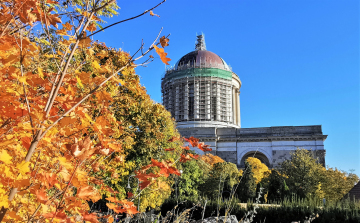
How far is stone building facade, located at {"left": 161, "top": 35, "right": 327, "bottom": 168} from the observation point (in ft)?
123

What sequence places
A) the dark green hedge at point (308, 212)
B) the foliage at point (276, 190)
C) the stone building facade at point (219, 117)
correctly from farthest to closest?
1. the stone building facade at point (219, 117)
2. the foliage at point (276, 190)
3. the dark green hedge at point (308, 212)

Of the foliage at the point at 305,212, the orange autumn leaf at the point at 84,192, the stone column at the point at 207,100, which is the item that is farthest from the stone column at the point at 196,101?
the orange autumn leaf at the point at 84,192

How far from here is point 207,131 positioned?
40312mm

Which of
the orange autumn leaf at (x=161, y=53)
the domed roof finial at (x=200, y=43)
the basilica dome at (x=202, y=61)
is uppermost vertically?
the domed roof finial at (x=200, y=43)

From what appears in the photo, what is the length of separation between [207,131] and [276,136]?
1028cm

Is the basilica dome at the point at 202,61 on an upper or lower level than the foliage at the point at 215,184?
upper

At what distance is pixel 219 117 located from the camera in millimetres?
46469

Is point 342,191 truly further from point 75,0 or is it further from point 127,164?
point 75,0

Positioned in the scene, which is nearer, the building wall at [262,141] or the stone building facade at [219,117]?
the building wall at [262,141]

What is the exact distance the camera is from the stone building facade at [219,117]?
1476 inches

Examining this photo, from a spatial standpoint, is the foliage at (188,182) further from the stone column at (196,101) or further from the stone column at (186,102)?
the stone column at (186,102)

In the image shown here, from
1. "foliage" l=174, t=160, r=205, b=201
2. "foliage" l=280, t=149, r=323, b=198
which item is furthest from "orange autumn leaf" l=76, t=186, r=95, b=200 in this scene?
"foliage" l=280, t=149, r=323, b=198

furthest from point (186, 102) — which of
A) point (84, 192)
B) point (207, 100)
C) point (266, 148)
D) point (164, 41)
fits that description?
point (84, 192)

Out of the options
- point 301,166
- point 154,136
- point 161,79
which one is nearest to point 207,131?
point 161,79
